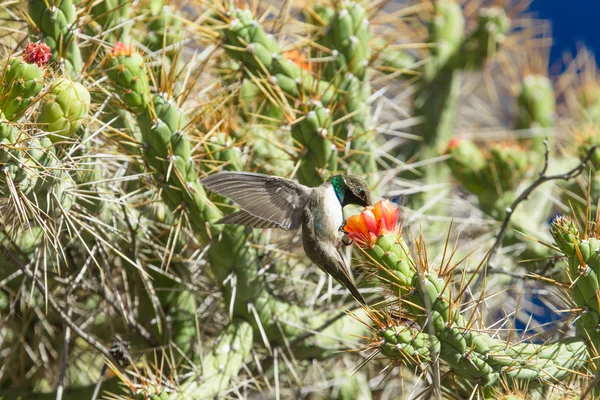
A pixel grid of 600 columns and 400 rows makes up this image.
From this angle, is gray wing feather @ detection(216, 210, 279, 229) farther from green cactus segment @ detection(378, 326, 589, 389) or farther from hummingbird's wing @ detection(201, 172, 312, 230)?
green cactus segment @ detection(378, 326, 589, 389)

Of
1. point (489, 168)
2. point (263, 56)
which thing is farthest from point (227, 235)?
point (489, 168)

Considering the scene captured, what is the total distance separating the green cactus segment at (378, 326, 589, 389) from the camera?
2170 millimetres

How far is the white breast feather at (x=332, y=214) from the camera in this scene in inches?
102

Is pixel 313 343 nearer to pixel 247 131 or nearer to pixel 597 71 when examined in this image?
pixel 247 131

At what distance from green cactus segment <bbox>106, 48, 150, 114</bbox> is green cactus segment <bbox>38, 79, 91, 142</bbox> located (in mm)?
290

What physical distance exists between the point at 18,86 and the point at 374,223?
3.22ft

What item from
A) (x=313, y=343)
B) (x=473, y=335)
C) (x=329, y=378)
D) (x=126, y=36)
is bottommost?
(x=329, y=378)

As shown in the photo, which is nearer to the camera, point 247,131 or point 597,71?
point 247,131

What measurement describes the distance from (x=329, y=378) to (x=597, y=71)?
2750 mm

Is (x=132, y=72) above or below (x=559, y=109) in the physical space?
above

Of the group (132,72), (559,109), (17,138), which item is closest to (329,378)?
(132,72)

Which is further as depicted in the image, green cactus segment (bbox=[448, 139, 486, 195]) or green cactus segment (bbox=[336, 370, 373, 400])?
green cactus segment (bbox=[448, 139, 486, 195])

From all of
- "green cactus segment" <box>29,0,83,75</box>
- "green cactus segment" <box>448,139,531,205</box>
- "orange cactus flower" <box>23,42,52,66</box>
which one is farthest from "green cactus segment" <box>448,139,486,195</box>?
"orange cactus flower" <box>23,42,52,66</box>

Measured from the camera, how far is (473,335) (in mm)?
2230
